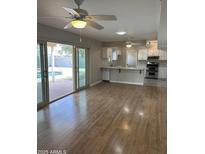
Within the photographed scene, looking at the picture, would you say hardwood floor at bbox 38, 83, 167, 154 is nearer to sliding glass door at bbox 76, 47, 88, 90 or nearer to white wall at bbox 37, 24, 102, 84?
sliding glass door at bbox 76, 47, 88, 90

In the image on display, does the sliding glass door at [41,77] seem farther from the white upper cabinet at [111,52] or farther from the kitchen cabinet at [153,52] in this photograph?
the kitchen cabinet at [153,52]

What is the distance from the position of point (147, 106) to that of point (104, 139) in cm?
227

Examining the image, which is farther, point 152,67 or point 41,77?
point 152,67

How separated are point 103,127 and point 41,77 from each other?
2.64 meters

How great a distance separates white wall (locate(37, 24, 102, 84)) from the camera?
431cm

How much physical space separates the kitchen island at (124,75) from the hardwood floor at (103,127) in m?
3.52

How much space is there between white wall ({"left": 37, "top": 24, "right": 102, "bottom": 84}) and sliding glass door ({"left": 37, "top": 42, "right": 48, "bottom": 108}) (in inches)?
14.8

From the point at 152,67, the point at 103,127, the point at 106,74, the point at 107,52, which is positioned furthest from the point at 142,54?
the point at 103,127

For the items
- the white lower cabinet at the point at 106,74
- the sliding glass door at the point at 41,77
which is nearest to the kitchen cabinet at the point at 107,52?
the white lower cabinet at the point at 106,74

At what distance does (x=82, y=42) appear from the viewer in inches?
255

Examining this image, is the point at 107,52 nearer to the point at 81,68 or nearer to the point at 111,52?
the point at 111,52

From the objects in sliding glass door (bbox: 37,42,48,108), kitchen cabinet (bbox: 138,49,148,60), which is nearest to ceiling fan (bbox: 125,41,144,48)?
kitchen cabinet (bbox: 138,49,148,60)
